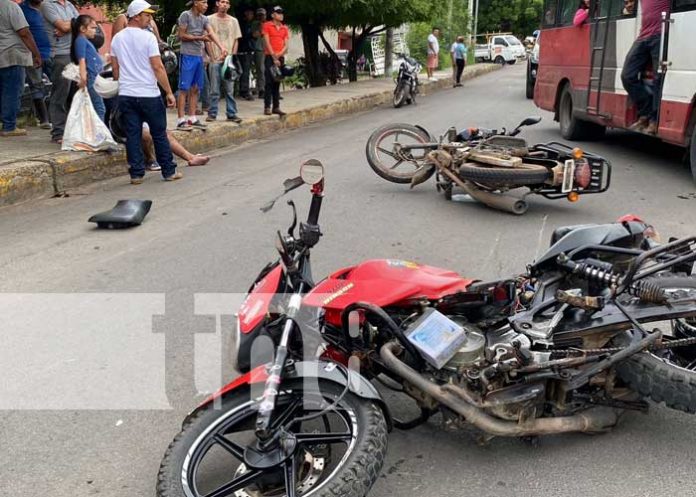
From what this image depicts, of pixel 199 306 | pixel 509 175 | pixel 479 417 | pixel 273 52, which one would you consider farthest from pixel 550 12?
pixel 479 417

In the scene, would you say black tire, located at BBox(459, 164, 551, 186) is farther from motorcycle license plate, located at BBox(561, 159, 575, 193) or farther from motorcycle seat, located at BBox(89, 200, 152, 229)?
motorcycle seat, located at BBox(89, 200, 152, 229)

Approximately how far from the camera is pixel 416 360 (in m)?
2.93

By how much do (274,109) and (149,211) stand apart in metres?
6.98

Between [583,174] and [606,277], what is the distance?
394 cm

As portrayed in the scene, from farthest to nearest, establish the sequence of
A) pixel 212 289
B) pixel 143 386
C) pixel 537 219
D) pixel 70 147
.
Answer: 1. pixel 70 147
2. pixel 537 219
3. pixel 212 289
4. pixel 143 386

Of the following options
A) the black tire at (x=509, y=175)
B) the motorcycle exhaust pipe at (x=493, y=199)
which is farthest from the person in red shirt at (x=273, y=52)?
the black tire at (x=509, y=175)

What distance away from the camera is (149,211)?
7.36m

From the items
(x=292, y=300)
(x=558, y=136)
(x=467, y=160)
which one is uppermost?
(x=292, y=300)

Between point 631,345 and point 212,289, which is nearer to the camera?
point 631,345

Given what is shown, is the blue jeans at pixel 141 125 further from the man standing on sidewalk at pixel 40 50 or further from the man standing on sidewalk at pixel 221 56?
the man standing on sidewalk at pixel 221 56

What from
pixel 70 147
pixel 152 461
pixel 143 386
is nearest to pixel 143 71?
pixel 70 147

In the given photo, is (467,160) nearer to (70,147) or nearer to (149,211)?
(149,211)

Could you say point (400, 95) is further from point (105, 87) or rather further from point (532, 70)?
point (105, 87)

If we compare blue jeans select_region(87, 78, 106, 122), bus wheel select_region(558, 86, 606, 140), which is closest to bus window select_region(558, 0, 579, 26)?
bus wheel select_region(558, 86, 606, 140)
